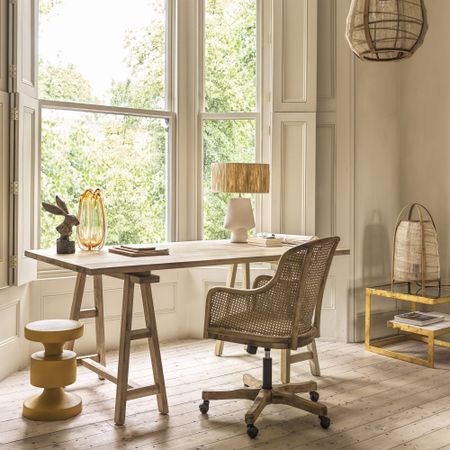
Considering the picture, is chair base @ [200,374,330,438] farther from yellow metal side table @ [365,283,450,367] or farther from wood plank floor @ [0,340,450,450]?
yellow metal side table @ [365,283,450,367]

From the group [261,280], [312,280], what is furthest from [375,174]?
[312,280]

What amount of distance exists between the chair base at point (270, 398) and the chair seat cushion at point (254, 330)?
1.16 ft

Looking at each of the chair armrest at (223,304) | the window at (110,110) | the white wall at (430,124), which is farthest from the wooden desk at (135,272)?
the white wall at (430,124)

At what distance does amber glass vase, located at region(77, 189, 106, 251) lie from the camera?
3.62 m

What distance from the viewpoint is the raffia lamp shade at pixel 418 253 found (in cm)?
451

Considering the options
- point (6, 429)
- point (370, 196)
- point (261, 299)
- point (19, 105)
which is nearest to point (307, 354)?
point (261, 299)

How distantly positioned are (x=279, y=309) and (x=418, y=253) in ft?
6.20

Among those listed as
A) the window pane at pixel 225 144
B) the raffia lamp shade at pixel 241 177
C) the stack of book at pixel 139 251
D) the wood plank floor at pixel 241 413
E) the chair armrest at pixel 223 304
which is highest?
the window pane at pixel 225 144

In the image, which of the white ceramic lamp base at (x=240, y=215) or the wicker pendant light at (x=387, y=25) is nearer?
the wicker pendant light at (x=387, y=25)

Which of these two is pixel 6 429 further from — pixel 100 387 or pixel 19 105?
pixel 19 105

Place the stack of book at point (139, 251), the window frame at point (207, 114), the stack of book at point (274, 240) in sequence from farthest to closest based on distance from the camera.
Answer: the window frame at point (207, 114)
the stack of book at point (274, 240)
the stack of book at point (139, 251)

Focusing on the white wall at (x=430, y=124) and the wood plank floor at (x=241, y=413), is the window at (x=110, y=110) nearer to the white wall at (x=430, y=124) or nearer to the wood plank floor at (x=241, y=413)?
the wood plank floor at (x=241, y=413)

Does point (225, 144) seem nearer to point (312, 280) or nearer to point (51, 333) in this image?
point (312, 280)

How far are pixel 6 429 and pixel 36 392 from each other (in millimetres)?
560
